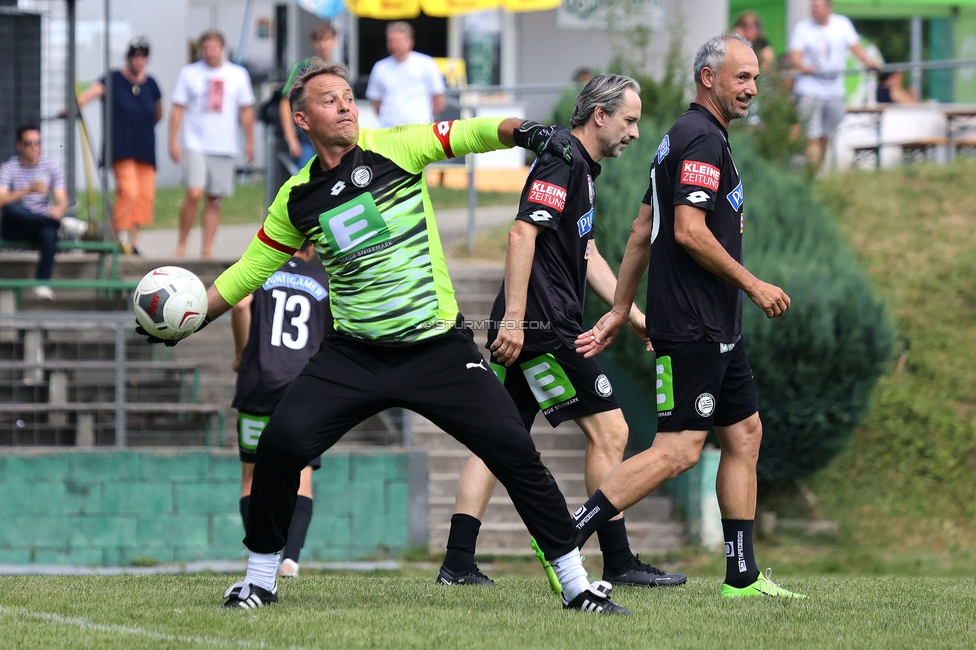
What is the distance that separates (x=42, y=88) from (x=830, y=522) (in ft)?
27.4

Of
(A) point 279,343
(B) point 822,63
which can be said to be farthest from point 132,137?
(B) point 822,63

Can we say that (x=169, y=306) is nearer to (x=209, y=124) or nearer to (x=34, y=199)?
(x=34, y=199)

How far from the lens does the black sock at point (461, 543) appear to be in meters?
6.62

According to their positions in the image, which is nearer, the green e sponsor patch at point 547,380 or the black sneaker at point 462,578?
the green e sponsor patch at point 547,380

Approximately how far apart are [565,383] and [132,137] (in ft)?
27.2

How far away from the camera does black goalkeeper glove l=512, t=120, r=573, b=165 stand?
4.97m

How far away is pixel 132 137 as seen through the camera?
13.4 m

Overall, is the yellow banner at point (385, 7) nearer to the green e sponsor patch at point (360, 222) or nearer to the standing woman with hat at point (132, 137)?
the standing woman with hat at point (132, 137)

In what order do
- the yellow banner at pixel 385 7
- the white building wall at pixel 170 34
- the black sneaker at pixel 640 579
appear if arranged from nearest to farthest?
the black sneaker at pixel 640 579 < the yellow banner at pixel 385 7 < the white building wall at pixel 170 34

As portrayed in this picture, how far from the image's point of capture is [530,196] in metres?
6.04

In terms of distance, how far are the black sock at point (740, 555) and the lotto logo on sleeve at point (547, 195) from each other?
1630 millimetres

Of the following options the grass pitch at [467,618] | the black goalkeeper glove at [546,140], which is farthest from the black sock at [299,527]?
the black goalkeeper glove at [546,140]

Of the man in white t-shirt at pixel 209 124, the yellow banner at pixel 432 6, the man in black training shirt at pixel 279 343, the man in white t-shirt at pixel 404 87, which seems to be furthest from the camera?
the yellow banner at pixel 432 6

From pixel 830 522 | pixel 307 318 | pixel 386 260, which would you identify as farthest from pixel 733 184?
pixel 830 522
